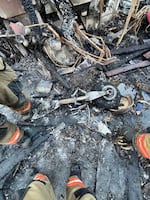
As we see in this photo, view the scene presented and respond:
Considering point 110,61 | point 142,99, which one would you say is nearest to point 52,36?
point 110,61

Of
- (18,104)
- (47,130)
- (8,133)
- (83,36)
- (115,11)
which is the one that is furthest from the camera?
(115,11)

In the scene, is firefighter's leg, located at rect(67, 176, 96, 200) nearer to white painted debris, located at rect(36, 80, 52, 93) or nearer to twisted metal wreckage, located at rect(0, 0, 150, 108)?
twisted metal wreckage, located at rect(0, 0, 150, 108)

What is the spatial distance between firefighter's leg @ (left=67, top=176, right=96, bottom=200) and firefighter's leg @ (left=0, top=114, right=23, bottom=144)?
2.68 feet

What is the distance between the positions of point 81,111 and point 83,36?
122 centimetres

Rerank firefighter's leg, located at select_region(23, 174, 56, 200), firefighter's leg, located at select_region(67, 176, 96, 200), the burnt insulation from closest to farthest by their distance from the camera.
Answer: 1. firefighter's leg, located at select_region(23, 174, 56, 200)
2. firefighter's leg, located at select_region(67, 176, 96, 200)
3. the burnt insulation

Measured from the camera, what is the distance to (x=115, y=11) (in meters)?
5.02

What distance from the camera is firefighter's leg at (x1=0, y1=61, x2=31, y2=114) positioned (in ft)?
11.4

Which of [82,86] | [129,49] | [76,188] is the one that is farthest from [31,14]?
[76,188]

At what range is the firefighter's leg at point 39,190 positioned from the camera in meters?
3.01

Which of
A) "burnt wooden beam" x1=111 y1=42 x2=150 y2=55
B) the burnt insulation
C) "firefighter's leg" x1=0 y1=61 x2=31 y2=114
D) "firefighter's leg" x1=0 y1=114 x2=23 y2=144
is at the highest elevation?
the burnt insulation

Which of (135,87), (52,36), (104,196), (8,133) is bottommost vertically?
(104,196)

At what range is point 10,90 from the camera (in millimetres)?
3508

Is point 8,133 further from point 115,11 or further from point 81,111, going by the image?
point 115,11

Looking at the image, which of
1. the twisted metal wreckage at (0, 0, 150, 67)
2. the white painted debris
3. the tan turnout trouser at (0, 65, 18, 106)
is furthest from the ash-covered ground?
the tan turnout trouser at (0, 65, 18, 106)
